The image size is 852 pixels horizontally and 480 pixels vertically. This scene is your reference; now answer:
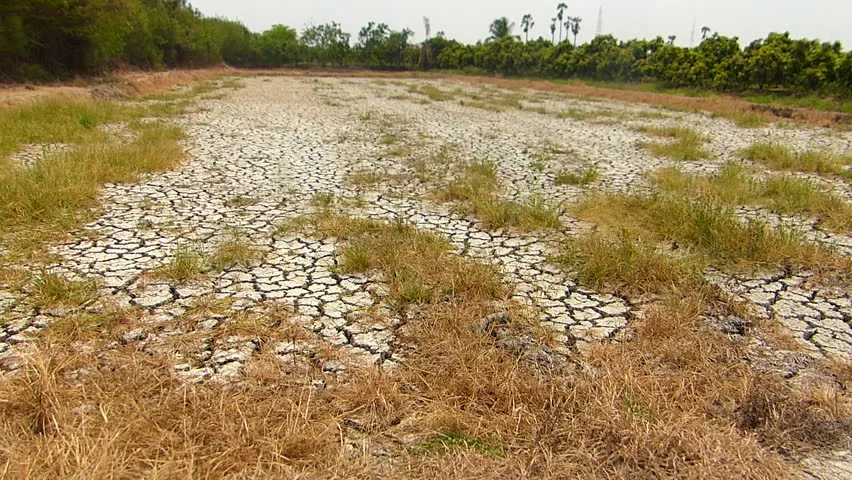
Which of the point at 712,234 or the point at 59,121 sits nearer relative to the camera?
the point at 712,234

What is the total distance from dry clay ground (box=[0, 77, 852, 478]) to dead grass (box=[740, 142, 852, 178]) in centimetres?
77

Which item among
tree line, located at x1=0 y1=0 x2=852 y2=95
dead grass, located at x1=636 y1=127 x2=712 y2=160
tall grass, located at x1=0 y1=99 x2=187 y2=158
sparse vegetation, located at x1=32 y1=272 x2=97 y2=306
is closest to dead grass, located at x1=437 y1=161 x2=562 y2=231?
sparse vegetation, located at x1=32 y1=272 x2=97 y2=306

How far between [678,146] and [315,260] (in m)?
8.43

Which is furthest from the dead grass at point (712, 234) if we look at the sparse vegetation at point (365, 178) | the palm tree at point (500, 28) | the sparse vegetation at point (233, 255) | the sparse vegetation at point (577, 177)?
the palm tree at point (500, 28)

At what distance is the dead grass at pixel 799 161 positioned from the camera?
301 inches

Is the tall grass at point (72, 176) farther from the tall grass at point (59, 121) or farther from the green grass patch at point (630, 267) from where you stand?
the green grass patch at point (630, 267)

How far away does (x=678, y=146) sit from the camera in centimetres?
931

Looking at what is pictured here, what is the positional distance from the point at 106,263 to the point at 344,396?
101 inches

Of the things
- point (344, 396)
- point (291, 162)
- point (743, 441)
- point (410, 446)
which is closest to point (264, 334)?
point (344, 396)

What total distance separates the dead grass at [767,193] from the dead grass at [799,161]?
1500 millimetres

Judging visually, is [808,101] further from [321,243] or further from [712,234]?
[321,243]

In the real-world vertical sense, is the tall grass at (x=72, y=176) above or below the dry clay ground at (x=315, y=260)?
above

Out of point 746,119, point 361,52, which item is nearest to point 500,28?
point 361,52

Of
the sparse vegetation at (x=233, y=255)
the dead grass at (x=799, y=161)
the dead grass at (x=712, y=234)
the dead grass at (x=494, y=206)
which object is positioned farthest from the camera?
the dead grass at (x=799, y=161)
